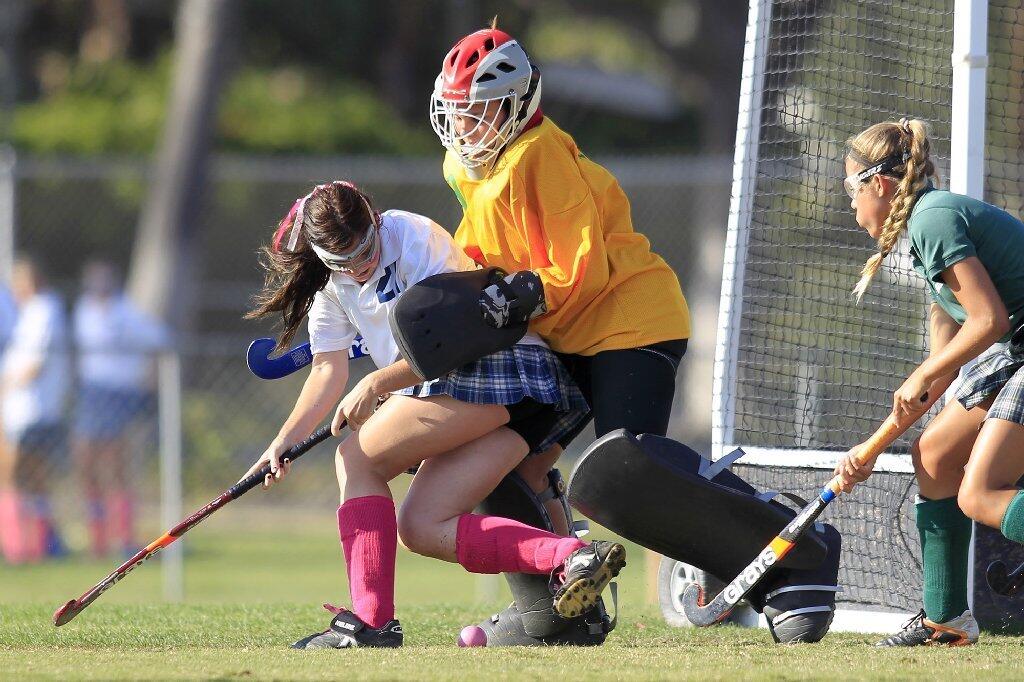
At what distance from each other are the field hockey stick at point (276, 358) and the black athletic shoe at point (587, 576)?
42.0 inches

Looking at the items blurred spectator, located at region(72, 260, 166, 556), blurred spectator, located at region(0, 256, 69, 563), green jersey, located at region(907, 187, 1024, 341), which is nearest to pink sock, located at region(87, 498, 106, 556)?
blurred spectator, located at region(72, 260, 166, 556)

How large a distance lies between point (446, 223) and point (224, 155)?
4.97 meters

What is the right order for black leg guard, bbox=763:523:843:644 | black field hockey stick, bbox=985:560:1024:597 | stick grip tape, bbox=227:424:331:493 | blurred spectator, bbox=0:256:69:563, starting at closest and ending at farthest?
black leg guard, bbox=763:523:843:644
stick grip tape, bbox=227:424:331:493
black field hockey stick, bbox=985:560:1024:597
blurred spectator, bbox=0:256:69:563

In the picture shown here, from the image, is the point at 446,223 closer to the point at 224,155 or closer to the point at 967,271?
the point at 224,155

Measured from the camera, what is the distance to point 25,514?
379 inches

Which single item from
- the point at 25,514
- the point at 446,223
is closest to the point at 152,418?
the point at 25,514

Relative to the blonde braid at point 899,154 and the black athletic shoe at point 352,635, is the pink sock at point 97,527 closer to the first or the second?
the black athletic shoe at point 352,635

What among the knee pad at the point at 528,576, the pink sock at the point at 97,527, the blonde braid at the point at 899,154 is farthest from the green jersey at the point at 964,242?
the pink sock at the point at 97,527

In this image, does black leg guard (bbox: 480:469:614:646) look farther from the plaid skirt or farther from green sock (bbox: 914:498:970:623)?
green sock (bbox: 914:498:970:623)

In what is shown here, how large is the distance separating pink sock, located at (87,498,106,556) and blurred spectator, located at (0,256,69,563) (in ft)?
0.95

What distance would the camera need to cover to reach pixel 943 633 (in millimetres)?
4336

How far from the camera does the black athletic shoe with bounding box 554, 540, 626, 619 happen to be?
396cm

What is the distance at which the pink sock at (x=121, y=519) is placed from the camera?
30.6 ft

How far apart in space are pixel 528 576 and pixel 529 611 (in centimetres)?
11
